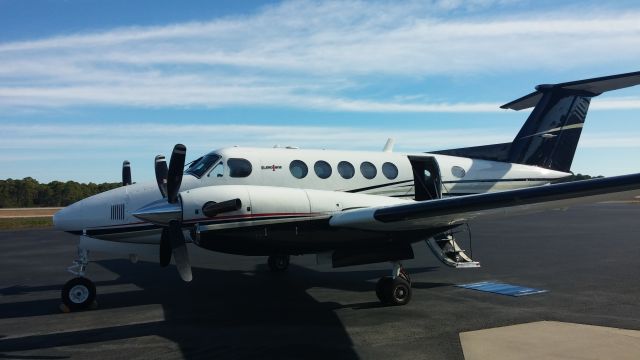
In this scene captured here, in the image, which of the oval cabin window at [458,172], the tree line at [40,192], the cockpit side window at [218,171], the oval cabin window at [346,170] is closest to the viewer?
the cockpit side window at [218,171]

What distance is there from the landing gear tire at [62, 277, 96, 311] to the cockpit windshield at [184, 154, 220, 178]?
3136 millimetres

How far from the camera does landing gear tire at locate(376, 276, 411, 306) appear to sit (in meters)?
9.55

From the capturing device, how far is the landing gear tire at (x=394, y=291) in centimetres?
955

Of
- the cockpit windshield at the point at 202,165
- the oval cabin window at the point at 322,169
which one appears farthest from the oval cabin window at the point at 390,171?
the cockpit windshield at the point at 202,165

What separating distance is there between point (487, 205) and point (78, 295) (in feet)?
26.4

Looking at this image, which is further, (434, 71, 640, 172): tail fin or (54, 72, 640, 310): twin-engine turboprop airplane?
(434, 71, 640, 172): tail fin

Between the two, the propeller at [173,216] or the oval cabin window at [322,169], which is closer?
the propeller at [173,216]

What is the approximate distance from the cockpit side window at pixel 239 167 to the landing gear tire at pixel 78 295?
3.73m

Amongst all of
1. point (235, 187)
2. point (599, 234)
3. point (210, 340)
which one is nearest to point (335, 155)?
point (235, 187)

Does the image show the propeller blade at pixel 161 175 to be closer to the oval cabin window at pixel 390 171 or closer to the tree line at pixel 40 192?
the oval cabin window at pixel 390 171

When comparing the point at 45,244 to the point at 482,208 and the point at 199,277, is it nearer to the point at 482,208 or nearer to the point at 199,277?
the point at 199,277

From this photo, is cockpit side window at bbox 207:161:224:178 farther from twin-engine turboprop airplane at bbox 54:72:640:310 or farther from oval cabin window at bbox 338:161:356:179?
oval cabin window at bbox 338:161:356:179

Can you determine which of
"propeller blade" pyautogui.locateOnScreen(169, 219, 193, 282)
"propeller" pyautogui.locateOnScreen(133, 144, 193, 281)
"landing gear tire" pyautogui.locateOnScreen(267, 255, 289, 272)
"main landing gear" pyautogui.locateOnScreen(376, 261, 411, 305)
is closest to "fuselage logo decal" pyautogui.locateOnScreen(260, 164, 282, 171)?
"propeller" pyautogui.locateOnScreen(133, 144, 193, 281)

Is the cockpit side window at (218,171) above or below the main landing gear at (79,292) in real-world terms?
above
